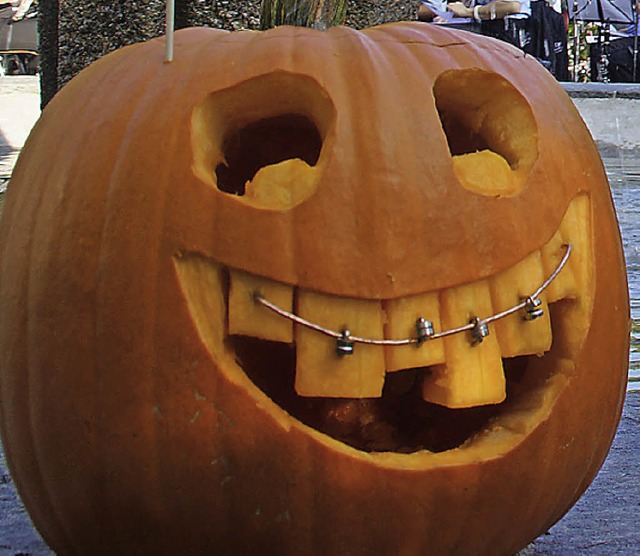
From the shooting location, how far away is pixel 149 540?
1.20 metres

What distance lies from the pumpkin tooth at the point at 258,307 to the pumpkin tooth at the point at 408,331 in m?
0.12

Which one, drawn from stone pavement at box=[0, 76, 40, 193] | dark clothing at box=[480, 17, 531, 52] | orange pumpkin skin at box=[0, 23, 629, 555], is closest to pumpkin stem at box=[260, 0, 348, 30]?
orange pumpkin skin at box=[0, 23, 629, 555]

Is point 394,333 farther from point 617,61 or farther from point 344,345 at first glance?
point 617,61

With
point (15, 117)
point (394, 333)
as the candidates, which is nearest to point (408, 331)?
point (394, 333)

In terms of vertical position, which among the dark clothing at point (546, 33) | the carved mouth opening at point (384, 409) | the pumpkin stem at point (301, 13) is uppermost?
the pumpkin stem at point (301, 13)

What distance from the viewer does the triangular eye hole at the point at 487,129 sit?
4.00 feet

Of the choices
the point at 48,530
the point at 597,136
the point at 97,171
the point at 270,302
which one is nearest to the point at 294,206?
the point at 270,302

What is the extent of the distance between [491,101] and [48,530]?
87cm

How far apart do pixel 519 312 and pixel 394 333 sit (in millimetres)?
181

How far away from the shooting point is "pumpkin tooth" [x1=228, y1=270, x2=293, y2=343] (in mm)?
1134

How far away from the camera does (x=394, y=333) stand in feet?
3.75

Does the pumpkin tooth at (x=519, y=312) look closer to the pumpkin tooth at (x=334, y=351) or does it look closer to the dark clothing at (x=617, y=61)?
the pumpkin tooth at (x=334, y=351)

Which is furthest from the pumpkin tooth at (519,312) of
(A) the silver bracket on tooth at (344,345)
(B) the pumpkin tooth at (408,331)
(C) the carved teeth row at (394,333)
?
(A) the silver bracket on tooth at (344,345)

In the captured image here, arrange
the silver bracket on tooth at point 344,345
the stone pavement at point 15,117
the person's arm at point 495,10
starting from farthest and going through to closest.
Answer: the stone pavement at point 15,117 < the person's arm at point 495,10 < the silver bracket on tooth at point 344,345
